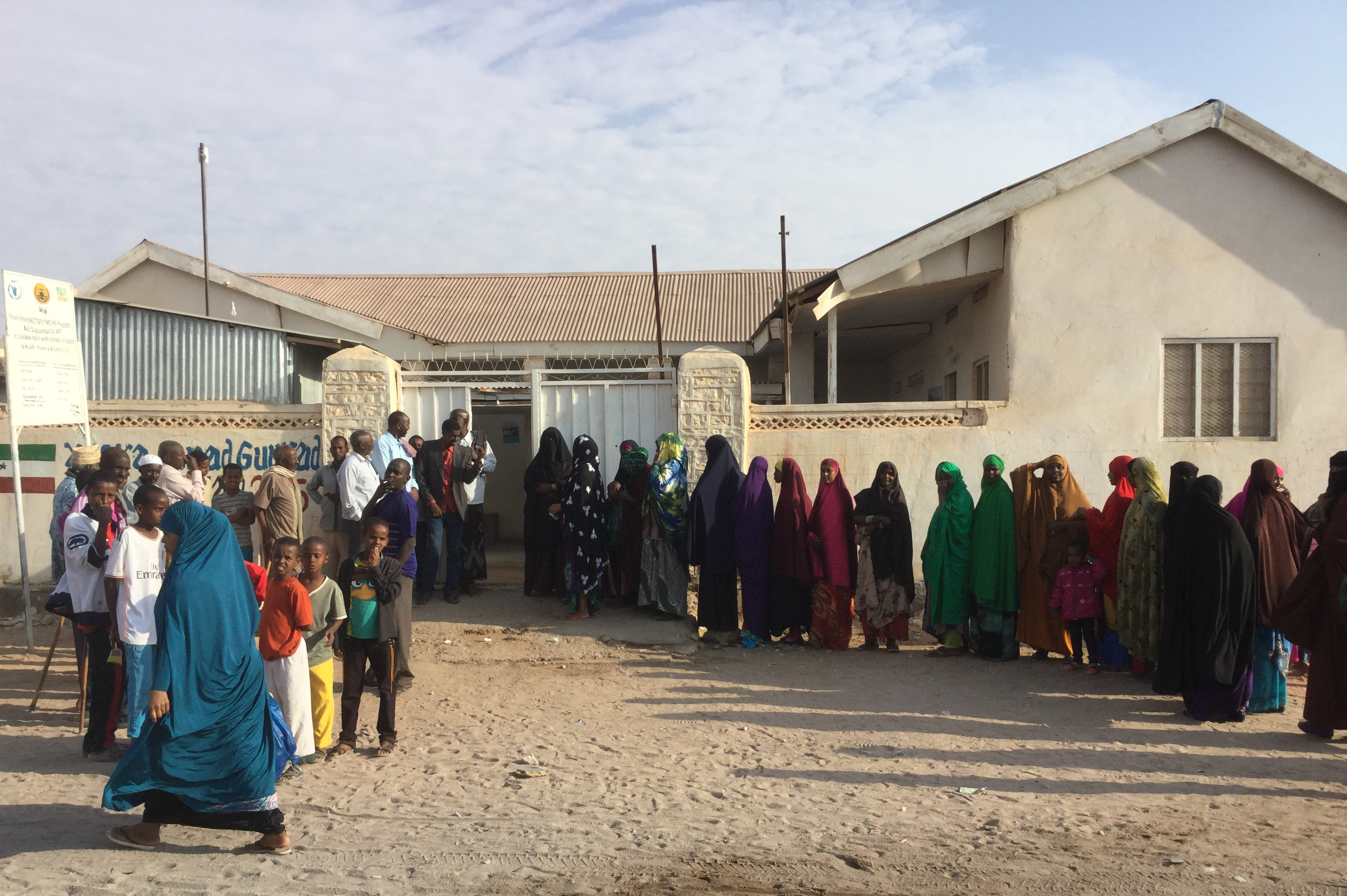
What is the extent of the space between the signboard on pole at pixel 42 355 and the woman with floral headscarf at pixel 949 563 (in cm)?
673

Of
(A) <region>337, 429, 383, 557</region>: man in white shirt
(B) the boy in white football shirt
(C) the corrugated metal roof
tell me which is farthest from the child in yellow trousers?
(C) the corrugated metal roof

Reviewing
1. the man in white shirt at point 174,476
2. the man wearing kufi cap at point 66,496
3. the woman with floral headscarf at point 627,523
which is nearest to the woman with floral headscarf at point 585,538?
the woman with floral headscarf at point 627,523

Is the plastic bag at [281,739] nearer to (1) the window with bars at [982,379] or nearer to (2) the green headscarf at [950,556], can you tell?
(2) the green headscarf at [950,556]

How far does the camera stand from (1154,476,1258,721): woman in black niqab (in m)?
5.70

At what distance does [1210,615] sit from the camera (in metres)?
5.76

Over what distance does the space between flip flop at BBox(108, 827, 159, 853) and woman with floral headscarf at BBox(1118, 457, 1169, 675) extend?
5.65 m

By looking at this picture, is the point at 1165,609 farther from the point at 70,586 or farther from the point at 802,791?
the point at 70,586

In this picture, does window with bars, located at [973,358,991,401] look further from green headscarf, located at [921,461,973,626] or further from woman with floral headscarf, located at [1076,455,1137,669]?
woman with floral headscarf, located at [1076,455,1137,669]

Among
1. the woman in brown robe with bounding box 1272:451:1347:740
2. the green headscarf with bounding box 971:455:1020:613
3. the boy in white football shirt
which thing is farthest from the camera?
the green headscarf with bounding box 971:455:1020:613

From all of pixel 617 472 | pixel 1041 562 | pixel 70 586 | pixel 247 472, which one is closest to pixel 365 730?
pixel 70 586

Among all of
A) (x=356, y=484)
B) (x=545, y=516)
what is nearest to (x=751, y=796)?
(x=356, y=484)

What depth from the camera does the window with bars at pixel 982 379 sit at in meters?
9.91

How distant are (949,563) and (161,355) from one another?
7681 millimetres

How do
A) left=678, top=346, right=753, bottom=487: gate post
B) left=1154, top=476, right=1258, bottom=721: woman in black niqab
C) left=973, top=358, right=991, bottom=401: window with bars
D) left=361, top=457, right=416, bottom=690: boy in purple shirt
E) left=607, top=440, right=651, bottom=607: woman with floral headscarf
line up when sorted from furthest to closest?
left=973, top=358, right=991, bottom=401: window with bars < left=678, top=346, right=753, bottom=487: gate post < left=607, top=440, right=651, bottom=607: woman with floral headscarf < left=361, top=457, right=416, bottom=690: boy in purple shirt < left=1154, top=476, right=1258, bottom=721: woman in black niqab
